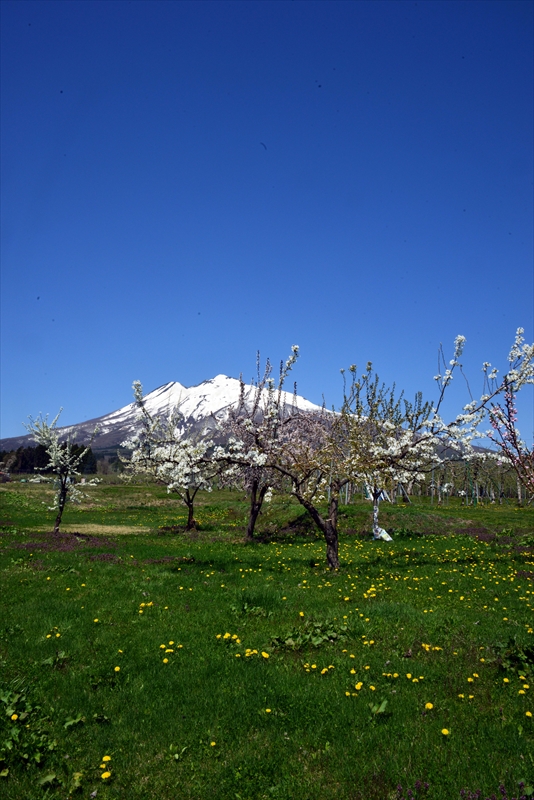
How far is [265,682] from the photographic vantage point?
8211 millimetres

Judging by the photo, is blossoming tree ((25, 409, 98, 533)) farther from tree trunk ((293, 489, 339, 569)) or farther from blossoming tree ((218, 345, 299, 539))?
tree trunk ((293, 489, 339, 569))

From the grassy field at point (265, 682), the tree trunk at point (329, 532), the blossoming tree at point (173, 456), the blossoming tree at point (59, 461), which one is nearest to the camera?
the grassy field at point (265, 682)

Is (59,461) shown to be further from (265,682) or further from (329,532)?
(265,682)

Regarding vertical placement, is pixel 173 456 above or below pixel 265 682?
→ above

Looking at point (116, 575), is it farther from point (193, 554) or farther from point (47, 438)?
point (47, 438)

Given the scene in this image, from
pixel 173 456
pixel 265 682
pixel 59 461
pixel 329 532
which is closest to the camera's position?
pixel 265 682

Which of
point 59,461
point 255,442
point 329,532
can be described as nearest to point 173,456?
point 255,442

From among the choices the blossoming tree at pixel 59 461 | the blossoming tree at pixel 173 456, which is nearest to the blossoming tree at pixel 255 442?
the blossoming tree at pixel 173 456

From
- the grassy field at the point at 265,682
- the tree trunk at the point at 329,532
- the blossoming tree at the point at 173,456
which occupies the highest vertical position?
the blossoming tree at the point at 173,456

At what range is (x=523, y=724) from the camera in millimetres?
6859

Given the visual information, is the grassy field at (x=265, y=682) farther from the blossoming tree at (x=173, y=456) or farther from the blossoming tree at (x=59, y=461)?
the blossoming tree at (x=59, y=461)

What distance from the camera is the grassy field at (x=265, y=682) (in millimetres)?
5996

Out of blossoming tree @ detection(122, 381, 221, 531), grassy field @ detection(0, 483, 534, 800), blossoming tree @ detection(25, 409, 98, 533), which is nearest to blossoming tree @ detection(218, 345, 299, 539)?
blossoming tree @ detection(122, 381, 221, 531)

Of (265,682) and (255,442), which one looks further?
(255,442)
